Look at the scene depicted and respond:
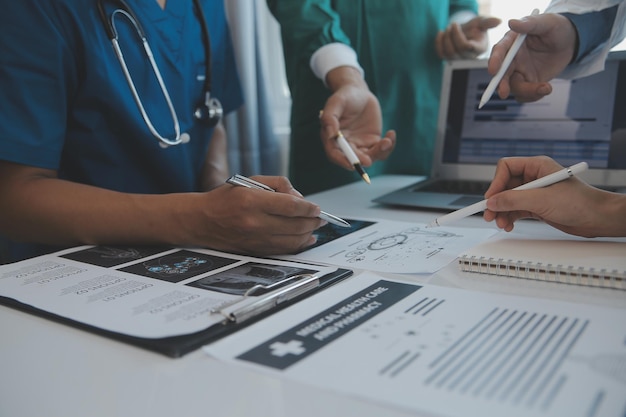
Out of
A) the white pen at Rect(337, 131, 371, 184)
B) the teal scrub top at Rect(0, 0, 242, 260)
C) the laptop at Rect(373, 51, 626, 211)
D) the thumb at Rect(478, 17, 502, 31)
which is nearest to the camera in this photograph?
the teal scrub top at Rect(0, 0, 242, 260)

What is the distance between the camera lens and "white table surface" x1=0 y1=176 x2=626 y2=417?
35cm

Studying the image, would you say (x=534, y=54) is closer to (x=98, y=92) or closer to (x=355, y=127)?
(x=355, y=127)

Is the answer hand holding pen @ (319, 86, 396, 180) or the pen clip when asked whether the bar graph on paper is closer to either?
the pen clip

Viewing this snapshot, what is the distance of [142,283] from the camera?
555 millimetres

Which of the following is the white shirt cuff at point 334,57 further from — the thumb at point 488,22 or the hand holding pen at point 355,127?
the thumb at point 488,22

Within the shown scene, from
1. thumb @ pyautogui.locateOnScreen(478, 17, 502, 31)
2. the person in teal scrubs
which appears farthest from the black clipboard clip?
thumb @ pyautogui.locateOnScreen(478, 17, 502, 31)

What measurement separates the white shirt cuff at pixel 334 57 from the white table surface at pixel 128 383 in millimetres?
774

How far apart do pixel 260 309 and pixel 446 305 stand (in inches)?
6.4

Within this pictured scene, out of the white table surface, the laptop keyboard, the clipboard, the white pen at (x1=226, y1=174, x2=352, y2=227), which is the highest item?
the white pen at (x1=226, y1=174, x2=352, y2=227)

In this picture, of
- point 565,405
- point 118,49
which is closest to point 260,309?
point 565,405

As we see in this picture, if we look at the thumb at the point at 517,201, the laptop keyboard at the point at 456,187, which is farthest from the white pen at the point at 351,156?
the thumb at the point at 517,201

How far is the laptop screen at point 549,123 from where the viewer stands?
40.0 inches

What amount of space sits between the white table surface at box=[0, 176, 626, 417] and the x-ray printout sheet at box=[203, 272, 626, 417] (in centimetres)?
1

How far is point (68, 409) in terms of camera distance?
1.21 ft
